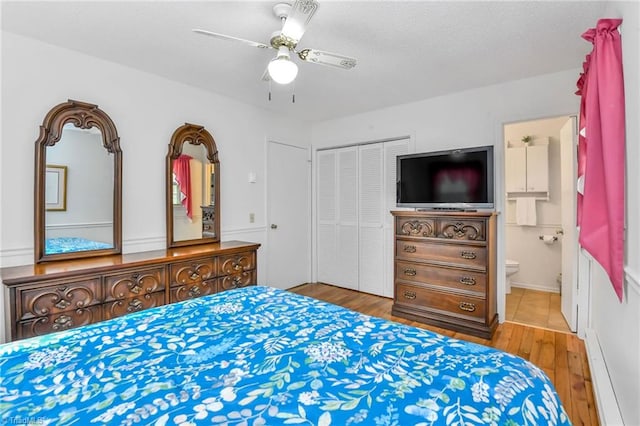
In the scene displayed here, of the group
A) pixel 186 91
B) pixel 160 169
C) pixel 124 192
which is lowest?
pixel 124 192

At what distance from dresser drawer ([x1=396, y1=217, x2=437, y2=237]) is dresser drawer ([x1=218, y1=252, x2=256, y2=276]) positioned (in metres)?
1.56

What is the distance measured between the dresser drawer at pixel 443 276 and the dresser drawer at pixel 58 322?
271 cm

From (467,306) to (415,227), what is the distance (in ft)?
2.91

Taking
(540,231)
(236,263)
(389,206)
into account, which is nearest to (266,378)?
(236,263)

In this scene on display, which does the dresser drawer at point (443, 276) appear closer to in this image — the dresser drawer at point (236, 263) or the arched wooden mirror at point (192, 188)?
the dresser drawer at point (236, 263)

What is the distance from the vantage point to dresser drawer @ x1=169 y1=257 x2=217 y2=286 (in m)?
2.66

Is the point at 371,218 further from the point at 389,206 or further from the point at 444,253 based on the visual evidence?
the point at 444,253

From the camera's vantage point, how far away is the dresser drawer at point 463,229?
297 cm

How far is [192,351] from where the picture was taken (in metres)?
1.19

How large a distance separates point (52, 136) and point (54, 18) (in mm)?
800

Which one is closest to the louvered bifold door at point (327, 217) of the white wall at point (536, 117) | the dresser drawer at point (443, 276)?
the white wall at point (536, 117)

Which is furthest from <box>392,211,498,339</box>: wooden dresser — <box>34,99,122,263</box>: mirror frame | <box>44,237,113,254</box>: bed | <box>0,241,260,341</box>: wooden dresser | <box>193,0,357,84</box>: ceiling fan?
<box>44,237,113,254</box>: bed

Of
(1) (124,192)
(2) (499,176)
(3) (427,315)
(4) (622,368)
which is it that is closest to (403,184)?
(2) (499,176)

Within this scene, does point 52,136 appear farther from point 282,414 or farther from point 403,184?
point 403,184
